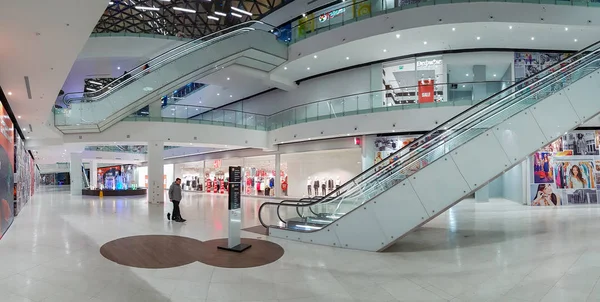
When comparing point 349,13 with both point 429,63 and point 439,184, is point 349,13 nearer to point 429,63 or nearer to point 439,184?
point 429,63

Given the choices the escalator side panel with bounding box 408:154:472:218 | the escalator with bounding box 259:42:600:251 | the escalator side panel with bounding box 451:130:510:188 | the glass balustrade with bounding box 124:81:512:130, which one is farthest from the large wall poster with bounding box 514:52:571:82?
the escalator side panel with bounding box 408:154:472:218

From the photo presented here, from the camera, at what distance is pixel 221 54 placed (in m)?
18.2

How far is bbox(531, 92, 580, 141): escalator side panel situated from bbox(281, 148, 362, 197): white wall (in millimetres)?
11752

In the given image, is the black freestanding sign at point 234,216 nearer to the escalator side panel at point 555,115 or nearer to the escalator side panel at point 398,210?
the escalator side panel at point 398,210

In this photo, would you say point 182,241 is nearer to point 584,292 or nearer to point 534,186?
point 584,292

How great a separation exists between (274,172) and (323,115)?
710 cm

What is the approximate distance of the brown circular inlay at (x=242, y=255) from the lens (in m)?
6.04

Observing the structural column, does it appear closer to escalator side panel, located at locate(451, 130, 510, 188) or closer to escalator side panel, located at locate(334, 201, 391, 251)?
escalator side panel, located at locate(334, 201, 391, 251)

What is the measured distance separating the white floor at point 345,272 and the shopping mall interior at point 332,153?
0.05 m

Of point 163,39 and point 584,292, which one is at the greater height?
point 163,39

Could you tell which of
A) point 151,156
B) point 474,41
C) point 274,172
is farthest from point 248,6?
point 474,41

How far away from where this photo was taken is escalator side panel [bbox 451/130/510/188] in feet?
23.1

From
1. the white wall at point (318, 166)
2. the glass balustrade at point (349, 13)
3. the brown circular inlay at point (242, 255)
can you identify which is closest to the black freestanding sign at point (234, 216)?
the brown circular inlay at point (242, 255)

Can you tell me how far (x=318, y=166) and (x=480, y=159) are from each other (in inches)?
566
